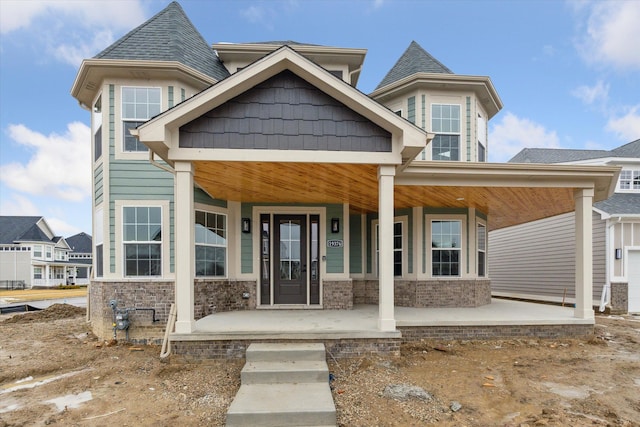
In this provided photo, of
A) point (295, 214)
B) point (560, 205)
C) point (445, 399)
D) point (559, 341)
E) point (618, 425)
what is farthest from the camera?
point (560, 205)

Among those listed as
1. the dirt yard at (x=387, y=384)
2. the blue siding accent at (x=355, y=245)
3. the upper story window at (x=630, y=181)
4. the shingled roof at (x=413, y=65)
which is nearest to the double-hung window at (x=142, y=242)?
the dirt yard at (x=387, y=384)

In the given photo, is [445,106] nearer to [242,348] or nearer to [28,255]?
[242,348]

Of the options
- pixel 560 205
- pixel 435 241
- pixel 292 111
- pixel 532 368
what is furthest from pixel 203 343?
pixel 560 205

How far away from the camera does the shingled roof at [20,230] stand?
31.0 metres

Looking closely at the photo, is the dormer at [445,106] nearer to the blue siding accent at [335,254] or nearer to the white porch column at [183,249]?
the blue siding accent at [335,254]

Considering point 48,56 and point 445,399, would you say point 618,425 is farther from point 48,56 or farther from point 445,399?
point 48,56

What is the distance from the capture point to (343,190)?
6.68m

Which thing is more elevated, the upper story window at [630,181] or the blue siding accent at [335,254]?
the upper story window at [630,181]

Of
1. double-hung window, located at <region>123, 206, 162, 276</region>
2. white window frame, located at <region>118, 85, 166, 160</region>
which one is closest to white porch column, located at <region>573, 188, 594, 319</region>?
double-hung window, located at <region>123, 206, 162, 276</region>

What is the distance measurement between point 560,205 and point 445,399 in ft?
20.4

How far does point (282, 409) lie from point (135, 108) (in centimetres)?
619

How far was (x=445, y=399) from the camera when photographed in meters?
4.10

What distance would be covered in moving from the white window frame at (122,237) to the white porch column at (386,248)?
405 cm

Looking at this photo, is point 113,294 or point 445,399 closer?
point 445,399
